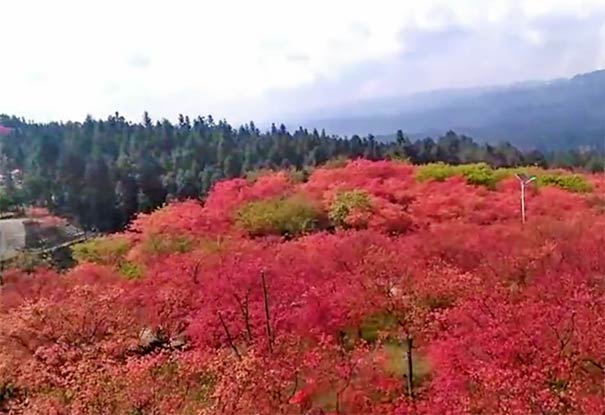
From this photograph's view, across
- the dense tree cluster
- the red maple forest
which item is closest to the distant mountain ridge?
the dense tree cluster

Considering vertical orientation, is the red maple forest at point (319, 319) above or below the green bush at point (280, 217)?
below

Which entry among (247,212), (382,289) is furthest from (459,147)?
(382,289)

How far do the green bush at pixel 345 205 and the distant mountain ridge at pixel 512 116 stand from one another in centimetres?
1144

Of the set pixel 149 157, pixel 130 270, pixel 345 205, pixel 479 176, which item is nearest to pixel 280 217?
pixel 345 205

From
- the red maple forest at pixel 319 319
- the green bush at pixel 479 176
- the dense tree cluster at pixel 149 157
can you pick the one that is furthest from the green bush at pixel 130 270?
the green bush at pixel 479 176

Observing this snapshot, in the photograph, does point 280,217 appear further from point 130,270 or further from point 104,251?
point 104,251

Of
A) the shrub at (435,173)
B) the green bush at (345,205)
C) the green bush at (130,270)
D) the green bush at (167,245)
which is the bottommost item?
the green bush at (130,270)

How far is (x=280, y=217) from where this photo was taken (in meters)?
17.6

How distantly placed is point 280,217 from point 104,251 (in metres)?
4.53

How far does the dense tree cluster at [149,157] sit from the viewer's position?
84.4ft

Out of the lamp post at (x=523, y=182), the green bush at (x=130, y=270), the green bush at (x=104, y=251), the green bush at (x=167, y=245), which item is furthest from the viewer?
the lamp post at (x=523, y=182)

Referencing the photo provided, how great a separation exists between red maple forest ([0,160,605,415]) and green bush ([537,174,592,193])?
9.60 ft

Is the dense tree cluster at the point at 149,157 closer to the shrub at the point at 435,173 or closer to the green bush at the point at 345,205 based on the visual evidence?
the shrub at the point at 435,173

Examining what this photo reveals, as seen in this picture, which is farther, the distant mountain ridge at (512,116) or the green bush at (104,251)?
the distant mountain ridge at (512,116)
